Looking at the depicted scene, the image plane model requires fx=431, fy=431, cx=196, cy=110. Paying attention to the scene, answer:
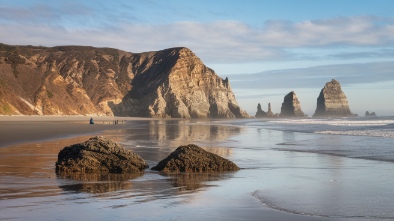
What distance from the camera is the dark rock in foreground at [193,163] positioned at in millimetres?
11602

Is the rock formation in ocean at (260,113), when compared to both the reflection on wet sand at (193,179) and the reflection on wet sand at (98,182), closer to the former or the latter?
the reflection on wet sand at (193,179)

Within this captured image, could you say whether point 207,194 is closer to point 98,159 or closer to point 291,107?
point 98,159

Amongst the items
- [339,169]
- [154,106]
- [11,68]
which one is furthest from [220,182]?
[154,106]

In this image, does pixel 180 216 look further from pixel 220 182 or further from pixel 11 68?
pixel 11 68

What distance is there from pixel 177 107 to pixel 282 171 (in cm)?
11106

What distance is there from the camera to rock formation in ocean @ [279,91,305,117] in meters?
188

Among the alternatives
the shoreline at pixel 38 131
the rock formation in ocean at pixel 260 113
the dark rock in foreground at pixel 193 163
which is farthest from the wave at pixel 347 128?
the rock formation in ocean at pixel 260 113

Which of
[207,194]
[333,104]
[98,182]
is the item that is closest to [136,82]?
[333,104]

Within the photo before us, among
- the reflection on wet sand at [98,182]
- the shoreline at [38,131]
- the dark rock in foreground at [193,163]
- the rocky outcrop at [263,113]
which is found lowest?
the reflection on wet sand at [98,182]

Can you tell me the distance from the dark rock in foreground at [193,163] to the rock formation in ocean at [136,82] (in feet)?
279

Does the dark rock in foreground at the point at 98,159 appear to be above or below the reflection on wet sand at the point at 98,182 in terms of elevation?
above

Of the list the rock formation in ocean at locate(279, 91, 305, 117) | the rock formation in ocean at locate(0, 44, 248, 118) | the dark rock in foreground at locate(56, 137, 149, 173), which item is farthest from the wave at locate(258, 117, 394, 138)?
the rock formation in ocean at locate(279, 91, 305, 117)

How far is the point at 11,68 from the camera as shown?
82375 mm

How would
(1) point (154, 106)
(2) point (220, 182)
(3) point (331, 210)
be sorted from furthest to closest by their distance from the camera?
(1) point (154, 106) < (2) point (220, 182) < (3) point (331, 210)
